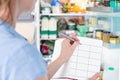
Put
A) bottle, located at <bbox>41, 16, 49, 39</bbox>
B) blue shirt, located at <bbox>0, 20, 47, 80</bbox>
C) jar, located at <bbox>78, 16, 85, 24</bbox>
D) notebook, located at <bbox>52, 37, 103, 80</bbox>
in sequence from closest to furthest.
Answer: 1. blue shirt, located at <bbox>0, 20, 47, 80</bbox>
2. notebook, located at <bbox>52, 37, 103, 80</bbox>
3. bottle, located at <bbox>41, 16, 49, 39</bbox>
4. jar, located at <bbox>78, 16, 85, 24</bbox>

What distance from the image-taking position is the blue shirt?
57 centimetres

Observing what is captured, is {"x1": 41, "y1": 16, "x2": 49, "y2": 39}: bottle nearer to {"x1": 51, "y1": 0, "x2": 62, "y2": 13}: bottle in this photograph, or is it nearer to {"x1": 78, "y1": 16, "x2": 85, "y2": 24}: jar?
{"x1": 51, "y1": 0, "x2": 62, "y2": 13}: bottle

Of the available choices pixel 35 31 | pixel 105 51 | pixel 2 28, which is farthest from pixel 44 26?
pixel 2 28

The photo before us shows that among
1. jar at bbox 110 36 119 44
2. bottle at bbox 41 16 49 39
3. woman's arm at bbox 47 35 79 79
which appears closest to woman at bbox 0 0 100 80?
woman's arm at bbox 47 35 79 79

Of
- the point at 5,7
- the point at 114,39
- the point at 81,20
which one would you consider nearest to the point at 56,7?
the point at 81,20

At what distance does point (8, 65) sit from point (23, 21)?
2443mm

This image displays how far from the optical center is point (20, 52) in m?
0.57

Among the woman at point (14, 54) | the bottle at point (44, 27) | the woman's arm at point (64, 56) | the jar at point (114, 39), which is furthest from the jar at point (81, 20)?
the woman at point (14, 54)

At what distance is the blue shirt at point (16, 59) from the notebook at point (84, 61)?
590mm

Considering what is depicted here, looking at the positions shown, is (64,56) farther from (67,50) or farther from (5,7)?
(5,7)

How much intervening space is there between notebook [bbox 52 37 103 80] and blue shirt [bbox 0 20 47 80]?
590mm

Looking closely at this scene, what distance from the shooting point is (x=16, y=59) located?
0.57 meters

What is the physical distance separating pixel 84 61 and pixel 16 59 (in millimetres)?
671

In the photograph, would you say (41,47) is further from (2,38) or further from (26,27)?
(2,38)
